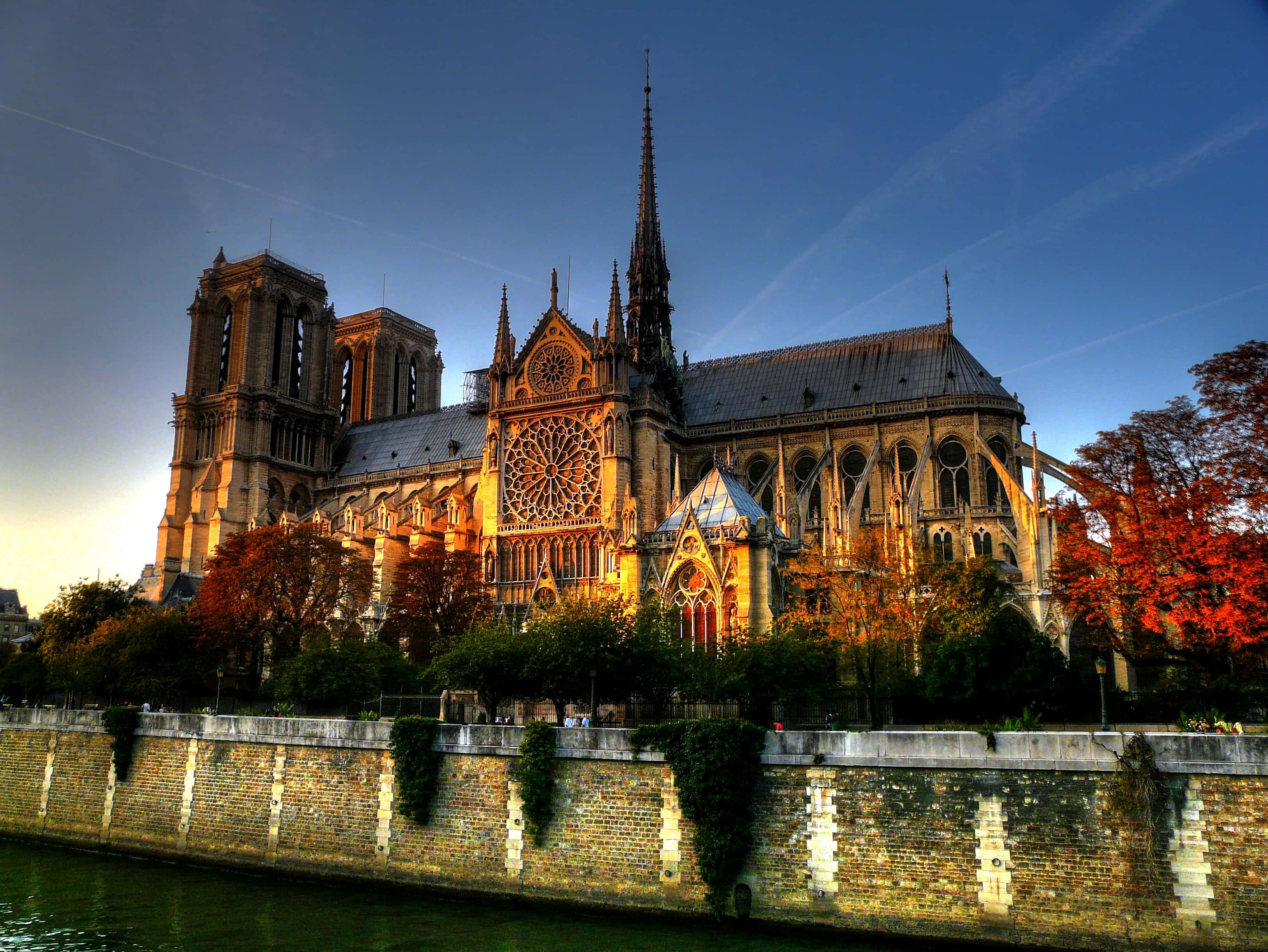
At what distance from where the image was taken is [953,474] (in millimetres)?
56438

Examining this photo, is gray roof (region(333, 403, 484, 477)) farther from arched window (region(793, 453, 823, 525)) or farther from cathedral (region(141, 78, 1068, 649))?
Answer: arched window (region(793, 453, 823, 525))

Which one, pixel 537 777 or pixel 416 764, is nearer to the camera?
pixel 537 777

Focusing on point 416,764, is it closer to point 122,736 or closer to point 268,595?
point 122,736

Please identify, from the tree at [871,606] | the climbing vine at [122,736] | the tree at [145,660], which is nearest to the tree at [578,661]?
the tree at [871,606]

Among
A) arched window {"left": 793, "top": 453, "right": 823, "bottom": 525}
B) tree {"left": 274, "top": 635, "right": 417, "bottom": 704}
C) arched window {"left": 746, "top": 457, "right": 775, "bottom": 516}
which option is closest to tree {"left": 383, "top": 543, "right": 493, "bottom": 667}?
tree {"left": 274, "top": 635, "right": 417, "bottom": 704}

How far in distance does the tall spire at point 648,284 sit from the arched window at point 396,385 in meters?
31.7

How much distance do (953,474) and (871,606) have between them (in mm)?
22668

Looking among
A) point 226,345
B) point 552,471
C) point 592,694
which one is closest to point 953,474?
point 552,471

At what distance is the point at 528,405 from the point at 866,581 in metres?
26.5

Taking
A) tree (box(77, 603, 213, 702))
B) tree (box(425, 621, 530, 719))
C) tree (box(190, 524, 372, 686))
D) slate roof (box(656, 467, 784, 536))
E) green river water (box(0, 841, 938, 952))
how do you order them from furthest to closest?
tree (box(190, 524, 372, 686)) < tree (box(77, 603, 213, 702)) < slate roof (box(656, 467, 784, 536)) < tree (box(425, 621, 530, 719)) < green river water (box(0, 841, 938, 952))

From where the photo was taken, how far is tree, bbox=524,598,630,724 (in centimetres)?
3203

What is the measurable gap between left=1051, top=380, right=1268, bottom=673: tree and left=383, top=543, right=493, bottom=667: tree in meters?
26.4

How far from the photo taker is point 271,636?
160ft

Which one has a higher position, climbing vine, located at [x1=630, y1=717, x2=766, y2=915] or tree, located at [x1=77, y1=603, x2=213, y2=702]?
tree, located at [x1=77, y1=603, x2=213, y2=702]
